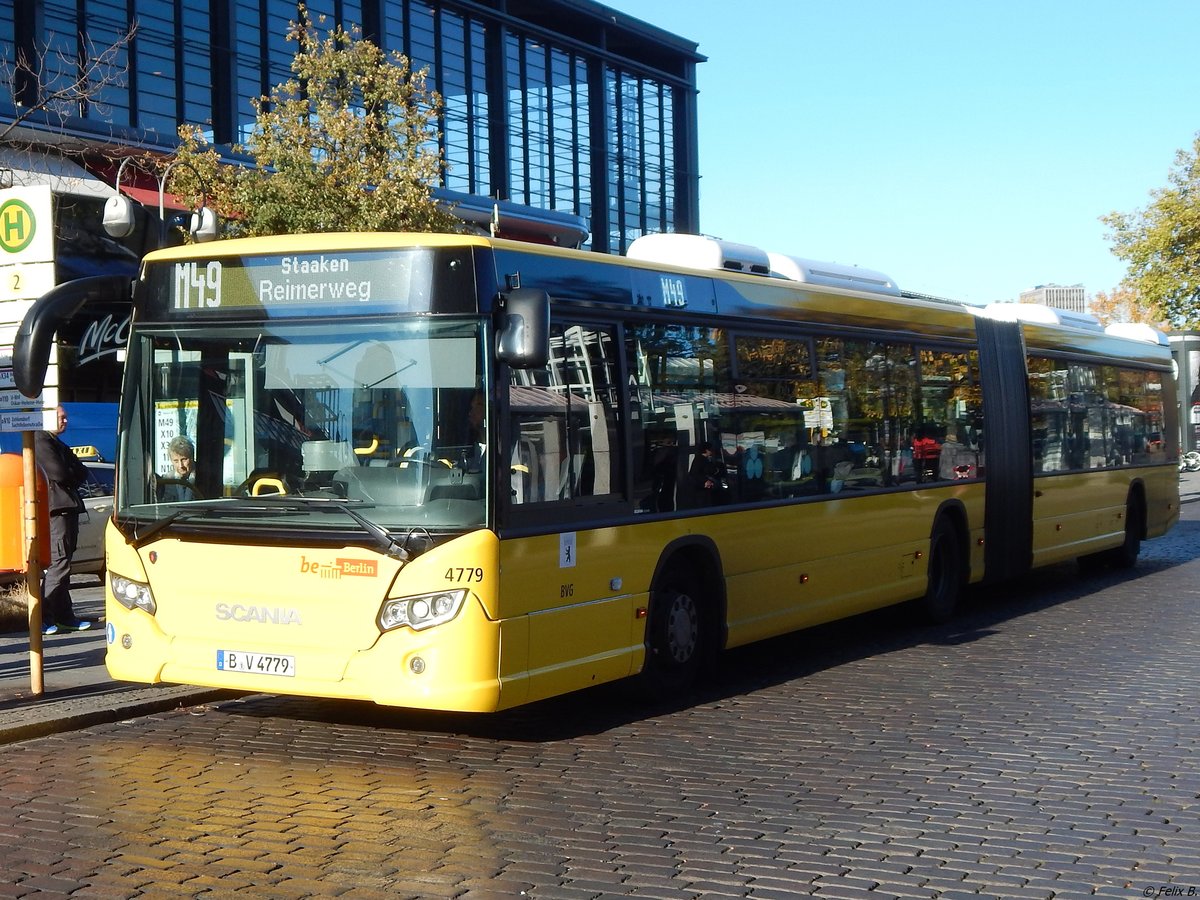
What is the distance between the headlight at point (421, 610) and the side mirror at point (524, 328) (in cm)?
122

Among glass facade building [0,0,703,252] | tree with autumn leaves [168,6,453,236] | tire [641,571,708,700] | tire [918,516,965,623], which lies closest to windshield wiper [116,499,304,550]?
tire [641,571,708,700]

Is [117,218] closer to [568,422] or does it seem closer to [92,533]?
[92,533]

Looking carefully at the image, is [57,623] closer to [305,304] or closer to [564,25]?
[305,304]

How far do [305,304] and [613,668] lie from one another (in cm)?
271

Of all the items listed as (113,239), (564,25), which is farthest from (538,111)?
(113,239)

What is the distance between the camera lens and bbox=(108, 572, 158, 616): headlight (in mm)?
8695

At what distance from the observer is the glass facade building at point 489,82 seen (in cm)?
3662

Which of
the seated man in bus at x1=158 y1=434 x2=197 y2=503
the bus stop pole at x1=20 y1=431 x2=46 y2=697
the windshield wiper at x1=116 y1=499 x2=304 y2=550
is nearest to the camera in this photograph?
the windshield wiper at x1=116 y1=499 x2=304 y2=550

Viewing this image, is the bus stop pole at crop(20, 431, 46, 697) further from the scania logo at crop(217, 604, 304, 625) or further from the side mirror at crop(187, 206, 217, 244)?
the side mirror at crop(187, 206, 217, 244)

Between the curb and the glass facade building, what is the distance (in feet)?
70.9

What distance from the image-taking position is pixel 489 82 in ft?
161

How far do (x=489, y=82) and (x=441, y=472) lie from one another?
1681 inches

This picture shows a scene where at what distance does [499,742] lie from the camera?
8.66m

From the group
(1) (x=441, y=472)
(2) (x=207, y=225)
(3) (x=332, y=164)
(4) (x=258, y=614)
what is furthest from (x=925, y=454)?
(3) (x=332, y=164)
